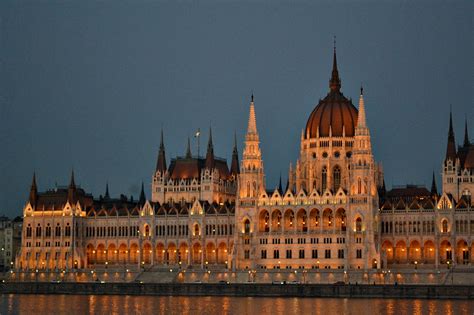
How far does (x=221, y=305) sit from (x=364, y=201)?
41168 millimetres

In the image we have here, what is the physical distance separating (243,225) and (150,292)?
24.7 metres

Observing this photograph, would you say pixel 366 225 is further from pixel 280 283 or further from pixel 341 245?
pixel 280 283

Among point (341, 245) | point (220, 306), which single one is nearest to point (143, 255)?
point (341, 245)

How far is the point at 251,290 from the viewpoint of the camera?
164125 mm

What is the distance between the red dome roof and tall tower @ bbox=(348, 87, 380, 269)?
37.4ft

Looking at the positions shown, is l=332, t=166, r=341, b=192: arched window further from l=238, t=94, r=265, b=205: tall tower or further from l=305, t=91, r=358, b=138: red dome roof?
l=238, t=94, r=265, b=205: tall tower

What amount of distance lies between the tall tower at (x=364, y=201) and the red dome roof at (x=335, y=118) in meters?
11.4

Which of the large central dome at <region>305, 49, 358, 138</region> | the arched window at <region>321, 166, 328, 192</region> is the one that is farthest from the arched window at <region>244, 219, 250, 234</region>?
the large central dome at <region>305, 49, 358, 138</region>

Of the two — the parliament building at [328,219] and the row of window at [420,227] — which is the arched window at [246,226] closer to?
the parliament building at [328,219]

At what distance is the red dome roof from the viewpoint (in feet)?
646

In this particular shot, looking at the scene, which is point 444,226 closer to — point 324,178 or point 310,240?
point 310,240

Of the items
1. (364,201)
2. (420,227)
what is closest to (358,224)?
(364,201)

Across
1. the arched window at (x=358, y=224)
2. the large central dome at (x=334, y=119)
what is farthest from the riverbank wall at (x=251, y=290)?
the large central dome at (x=334, y=119)

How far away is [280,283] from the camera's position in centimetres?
17088
